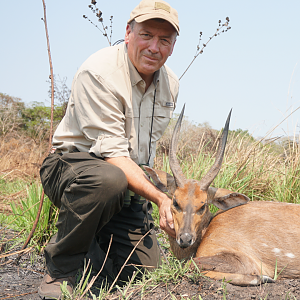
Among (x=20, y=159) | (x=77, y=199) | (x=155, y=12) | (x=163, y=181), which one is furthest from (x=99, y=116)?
(x=20, y=159)

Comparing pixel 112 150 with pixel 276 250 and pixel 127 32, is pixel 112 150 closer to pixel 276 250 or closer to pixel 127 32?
pixel 127 32

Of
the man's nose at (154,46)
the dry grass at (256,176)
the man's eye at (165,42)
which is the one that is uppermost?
the man's eye at (165,42)

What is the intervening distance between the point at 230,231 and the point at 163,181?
0.95 meters

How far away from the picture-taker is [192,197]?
3.67 m

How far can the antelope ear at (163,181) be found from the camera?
159 inches

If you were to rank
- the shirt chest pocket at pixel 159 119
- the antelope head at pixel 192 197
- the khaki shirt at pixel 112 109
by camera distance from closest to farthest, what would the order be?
1. the antelope head at pixel 192 197
2. the khaki shirt at pixel 112 109
3. the shirt chest pocket at pixel 159 119

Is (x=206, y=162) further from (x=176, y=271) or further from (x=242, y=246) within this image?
(x=176, y=271)

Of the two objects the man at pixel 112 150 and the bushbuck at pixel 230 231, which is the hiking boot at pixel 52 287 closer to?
the man at pixel 112 150

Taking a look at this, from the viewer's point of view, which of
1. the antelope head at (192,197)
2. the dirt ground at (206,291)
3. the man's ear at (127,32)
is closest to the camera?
the dirt ground at (206,291)

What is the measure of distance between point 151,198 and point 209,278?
96cm

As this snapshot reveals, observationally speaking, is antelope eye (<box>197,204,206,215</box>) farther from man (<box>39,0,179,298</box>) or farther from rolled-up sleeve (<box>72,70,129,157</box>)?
rolled-up sleeve (<box>72,70,129,157</box>)

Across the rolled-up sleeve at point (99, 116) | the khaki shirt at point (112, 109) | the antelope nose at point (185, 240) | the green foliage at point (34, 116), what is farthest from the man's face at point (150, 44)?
the green foliage at point (34, 116)

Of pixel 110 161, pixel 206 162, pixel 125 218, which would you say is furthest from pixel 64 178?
pixel 206 162

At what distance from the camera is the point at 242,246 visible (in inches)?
→ 145
